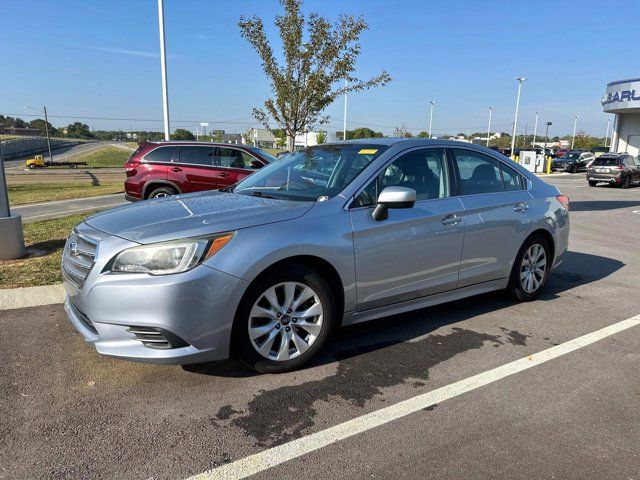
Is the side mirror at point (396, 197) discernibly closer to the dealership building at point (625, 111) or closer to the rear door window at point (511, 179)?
the rear door window at point (511, 179)

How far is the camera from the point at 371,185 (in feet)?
12.7

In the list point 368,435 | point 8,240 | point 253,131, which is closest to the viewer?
point 368,435

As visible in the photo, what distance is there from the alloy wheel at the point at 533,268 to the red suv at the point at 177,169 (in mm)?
7009

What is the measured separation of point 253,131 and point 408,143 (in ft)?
265

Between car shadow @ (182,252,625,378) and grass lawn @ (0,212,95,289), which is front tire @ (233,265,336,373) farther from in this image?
grass lawn @ (0,212,95,289)

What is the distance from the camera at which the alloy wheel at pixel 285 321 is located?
3301 mm

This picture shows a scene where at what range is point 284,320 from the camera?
3.39 metres

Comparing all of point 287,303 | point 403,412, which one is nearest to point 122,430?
point 287,303

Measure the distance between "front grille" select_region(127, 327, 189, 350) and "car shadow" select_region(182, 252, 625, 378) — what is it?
0.55 metres

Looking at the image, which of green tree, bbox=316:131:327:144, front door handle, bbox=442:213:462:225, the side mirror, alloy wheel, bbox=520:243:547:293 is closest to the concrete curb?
the side mirror

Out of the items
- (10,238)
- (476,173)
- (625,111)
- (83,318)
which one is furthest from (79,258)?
(625,111)

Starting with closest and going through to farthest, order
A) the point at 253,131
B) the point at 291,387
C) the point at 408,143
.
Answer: the point at 291,387 → the point at 408,143 → the point at 253,131

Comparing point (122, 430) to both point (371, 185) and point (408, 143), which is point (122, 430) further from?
point (408, 143)

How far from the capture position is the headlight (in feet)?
9.84
